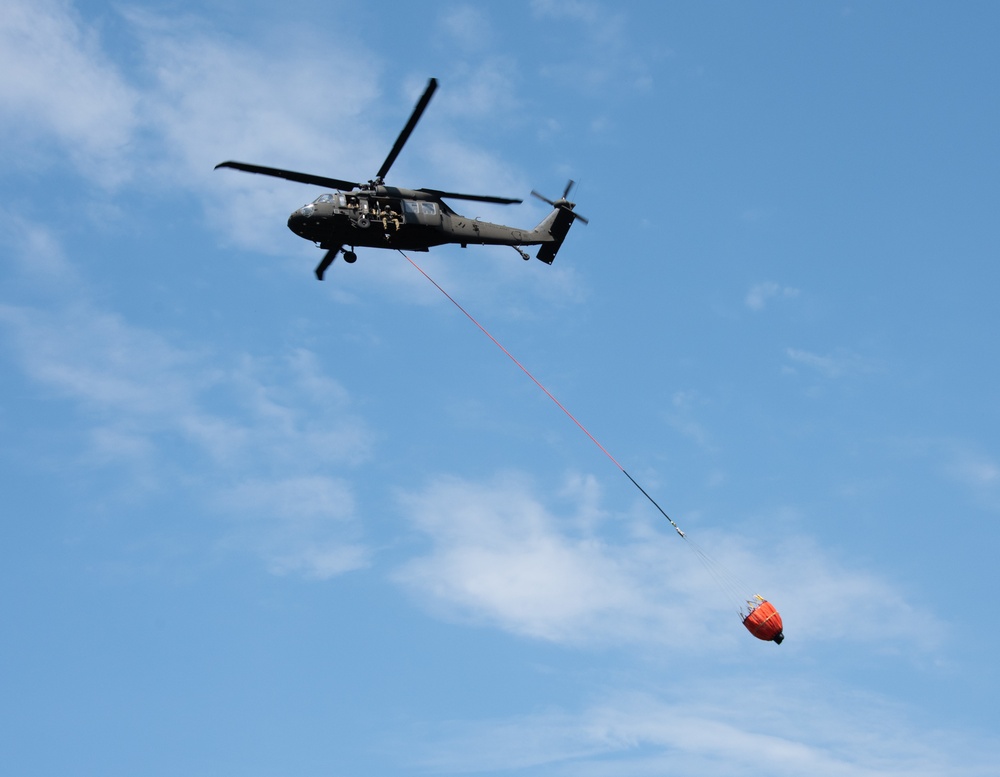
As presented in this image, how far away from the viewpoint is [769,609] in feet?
138

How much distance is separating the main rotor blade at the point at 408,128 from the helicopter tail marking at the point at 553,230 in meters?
9.84

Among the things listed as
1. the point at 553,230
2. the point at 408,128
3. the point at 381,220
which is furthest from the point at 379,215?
the point at 553,230

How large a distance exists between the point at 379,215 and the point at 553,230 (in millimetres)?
11145

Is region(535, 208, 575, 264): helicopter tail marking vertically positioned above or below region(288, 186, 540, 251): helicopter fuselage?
above

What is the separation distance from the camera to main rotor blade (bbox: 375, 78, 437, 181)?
44125mm

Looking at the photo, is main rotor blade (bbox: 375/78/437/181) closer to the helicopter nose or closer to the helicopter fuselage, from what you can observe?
the helicopter fuselage

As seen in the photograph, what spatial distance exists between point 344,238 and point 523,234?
10.1 m

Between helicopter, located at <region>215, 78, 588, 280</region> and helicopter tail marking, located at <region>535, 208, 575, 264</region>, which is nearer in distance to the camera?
helicopter, located at <region>215, 78, 588, 280</region>

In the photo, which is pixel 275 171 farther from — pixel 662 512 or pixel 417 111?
pixel 662 512

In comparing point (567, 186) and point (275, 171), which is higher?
point (567, 186)

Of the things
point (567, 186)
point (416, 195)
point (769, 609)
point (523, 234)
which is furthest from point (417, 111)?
point (769, 609)

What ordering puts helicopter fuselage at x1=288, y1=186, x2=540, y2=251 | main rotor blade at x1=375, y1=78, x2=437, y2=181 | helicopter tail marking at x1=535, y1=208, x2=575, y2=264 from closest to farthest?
main rotor blade at x1=375, y1=78, x2=437, y2=181
helicopter fuselage at x1=288, y1=186, x2=540, y2=251
helicopter tail marking at x1=535, y1=208, x2=575, y2=264

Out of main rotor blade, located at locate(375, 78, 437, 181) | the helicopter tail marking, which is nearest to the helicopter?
main rotor blade, located at locate(375, 78, 437, 181)

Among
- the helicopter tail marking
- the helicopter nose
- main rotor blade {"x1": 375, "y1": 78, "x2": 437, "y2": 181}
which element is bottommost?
the helicopter nose
